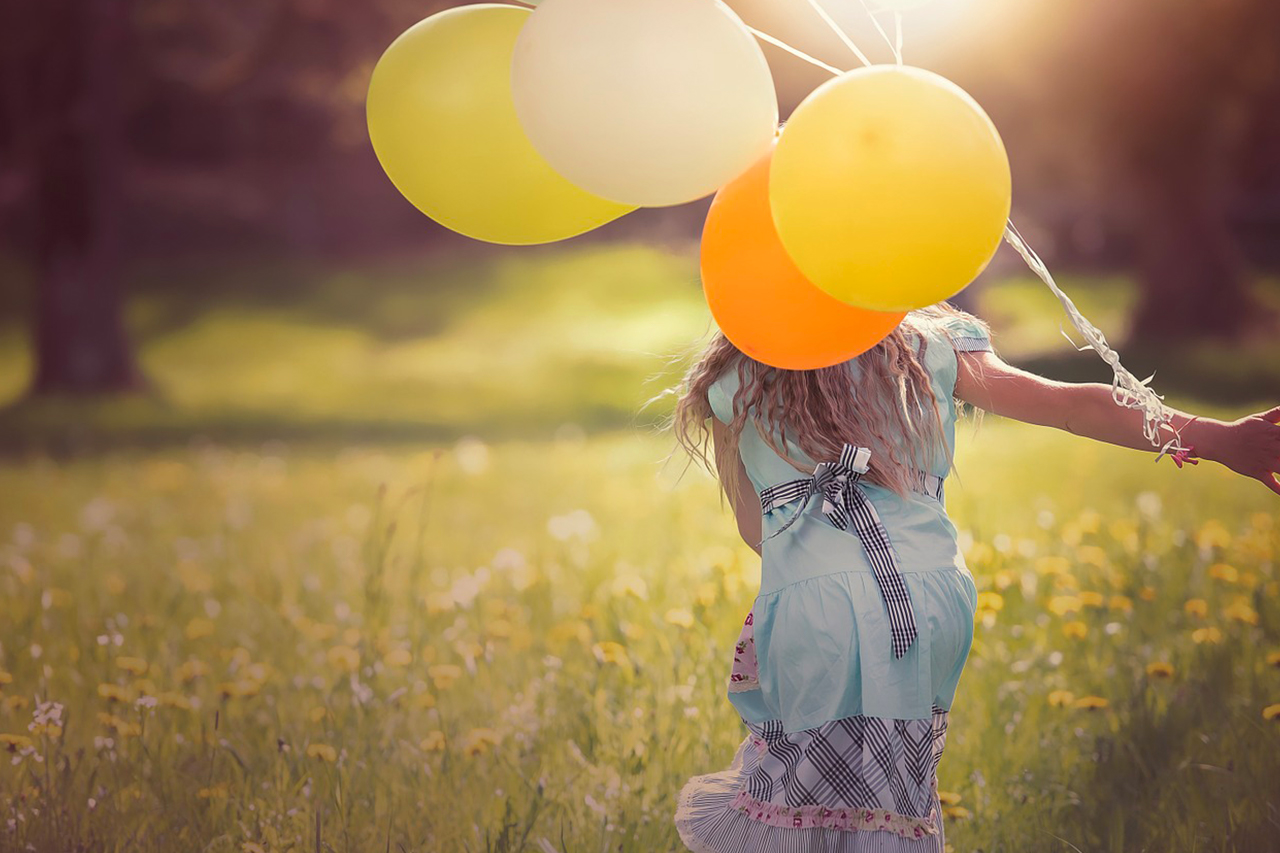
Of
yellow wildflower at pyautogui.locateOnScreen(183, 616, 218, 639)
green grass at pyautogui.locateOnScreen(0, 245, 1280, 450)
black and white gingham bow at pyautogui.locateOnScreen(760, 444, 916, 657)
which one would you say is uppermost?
black and white gingham bow at pyautogui.locateOnScreen(760, 444, 916, 657)

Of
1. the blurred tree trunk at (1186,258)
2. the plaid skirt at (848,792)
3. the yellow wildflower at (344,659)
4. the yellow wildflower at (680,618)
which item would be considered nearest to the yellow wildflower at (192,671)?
the yellow wildflower at (344,659)

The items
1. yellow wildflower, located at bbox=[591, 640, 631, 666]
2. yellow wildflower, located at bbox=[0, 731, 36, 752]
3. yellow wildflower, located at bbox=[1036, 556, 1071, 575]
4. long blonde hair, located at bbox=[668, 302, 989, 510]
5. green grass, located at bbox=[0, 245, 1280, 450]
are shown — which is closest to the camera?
long blonde hair, located at bbox=[668, 302, 989, 510]

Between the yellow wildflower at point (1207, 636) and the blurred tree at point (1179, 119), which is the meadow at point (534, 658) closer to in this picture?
the yellow wildflower at point (1207, 636)

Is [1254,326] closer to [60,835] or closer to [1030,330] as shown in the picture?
[1030,330]

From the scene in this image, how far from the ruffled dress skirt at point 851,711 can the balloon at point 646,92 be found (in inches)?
29.0

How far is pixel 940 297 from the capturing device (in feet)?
5.81

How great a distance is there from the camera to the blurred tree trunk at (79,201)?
938cm

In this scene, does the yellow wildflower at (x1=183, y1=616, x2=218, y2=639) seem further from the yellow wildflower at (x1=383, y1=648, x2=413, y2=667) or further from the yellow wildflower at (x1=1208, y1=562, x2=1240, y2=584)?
the yellow wildflower at (x1=1208, y1=562, x2=1240, y2=584)

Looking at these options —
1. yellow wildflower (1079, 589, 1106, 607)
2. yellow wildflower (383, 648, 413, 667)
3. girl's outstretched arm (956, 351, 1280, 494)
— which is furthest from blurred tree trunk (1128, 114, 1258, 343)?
girl's outstretched arm (956, 351, 1280, 494)

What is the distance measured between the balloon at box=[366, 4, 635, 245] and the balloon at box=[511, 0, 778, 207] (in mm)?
163

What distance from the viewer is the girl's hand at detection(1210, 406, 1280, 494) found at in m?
1.96

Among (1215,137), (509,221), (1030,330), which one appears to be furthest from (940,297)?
(1030,330)

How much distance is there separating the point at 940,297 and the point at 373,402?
9.36m

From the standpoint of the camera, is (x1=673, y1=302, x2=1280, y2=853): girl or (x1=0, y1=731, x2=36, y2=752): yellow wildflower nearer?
(x1=673, y1=302, x2=1280, y2=853): girl
